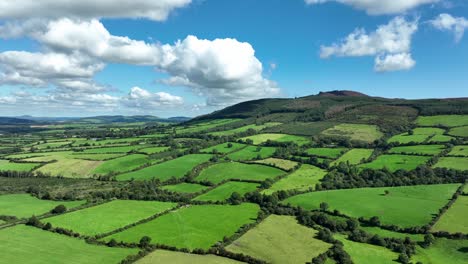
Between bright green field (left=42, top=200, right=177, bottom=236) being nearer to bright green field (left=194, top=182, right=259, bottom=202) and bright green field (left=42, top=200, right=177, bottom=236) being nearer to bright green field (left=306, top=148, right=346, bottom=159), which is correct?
bright green field (left=194, top=182, right=259, bottom=202)

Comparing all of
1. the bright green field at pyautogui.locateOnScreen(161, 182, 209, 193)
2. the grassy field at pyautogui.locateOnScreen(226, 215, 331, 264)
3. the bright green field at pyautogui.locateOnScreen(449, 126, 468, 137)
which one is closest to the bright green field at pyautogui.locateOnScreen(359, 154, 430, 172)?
the bright green field at pyautogui.locateOnScreen(449, 126, 468, 137)

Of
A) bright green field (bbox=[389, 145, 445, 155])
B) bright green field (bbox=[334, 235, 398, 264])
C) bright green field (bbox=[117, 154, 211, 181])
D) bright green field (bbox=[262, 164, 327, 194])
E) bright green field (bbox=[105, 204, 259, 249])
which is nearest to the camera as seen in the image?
bright green field (bbox=[334, 235, 398, 264])

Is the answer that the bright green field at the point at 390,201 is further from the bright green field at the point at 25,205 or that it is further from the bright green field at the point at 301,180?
the bright green field at the point at 25,205

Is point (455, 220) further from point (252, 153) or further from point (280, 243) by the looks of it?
point (252, 153)

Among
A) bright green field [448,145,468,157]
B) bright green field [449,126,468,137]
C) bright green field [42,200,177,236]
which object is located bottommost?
bright green field [42,200,177,236]

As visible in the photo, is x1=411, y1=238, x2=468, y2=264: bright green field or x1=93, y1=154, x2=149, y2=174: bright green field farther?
x1=93, y1=154, x2=149, y2=174: bright green field

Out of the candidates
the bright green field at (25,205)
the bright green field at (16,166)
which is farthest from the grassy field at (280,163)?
the bright green field at (16,166)

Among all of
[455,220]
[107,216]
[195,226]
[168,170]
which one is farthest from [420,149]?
[107,216]
